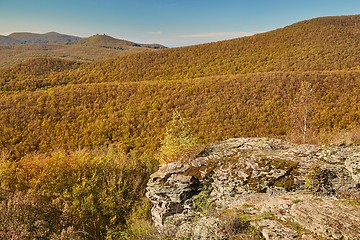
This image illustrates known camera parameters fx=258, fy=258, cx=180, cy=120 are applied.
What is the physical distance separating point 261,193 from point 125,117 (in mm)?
29169

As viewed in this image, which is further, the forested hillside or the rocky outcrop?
the forested hillside

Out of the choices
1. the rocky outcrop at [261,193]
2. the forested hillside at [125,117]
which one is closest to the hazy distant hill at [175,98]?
the forested hillside at [125,117]

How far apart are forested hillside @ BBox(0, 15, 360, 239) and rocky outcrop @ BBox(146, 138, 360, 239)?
3.06 metres

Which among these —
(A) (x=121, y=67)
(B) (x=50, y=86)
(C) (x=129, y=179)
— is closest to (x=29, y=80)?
(B) (x=50, y=86)

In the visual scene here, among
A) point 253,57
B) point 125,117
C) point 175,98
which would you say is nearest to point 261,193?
point 125,117

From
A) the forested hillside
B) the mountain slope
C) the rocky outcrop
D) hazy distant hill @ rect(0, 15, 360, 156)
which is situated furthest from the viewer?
the mountain slope

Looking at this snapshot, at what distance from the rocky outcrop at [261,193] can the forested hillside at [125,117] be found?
3.06 meters

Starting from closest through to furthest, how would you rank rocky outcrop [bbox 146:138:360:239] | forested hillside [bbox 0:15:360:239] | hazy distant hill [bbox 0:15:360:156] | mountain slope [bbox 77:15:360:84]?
1. rocky outcrop [bbox 146:138:360:239]
2. forested hillside [bbox 0:15:360:239]
3. hazy distant hill [bbox 0:15:360:156]
4. mountain slope [bbox 77:15:360:84]

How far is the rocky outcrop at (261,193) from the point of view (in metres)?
6.57

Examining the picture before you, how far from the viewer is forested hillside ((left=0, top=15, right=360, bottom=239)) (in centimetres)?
1490

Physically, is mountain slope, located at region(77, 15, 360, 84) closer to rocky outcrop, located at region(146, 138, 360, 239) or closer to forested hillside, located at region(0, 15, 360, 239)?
forested hillside, located at region(0, 15, 360, 239)

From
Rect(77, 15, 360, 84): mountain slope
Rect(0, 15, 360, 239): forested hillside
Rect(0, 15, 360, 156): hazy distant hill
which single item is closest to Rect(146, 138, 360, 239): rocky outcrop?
Rect(0, 15, 360, 239): forested hillside

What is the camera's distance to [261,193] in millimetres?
9109

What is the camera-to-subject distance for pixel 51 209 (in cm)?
1148
